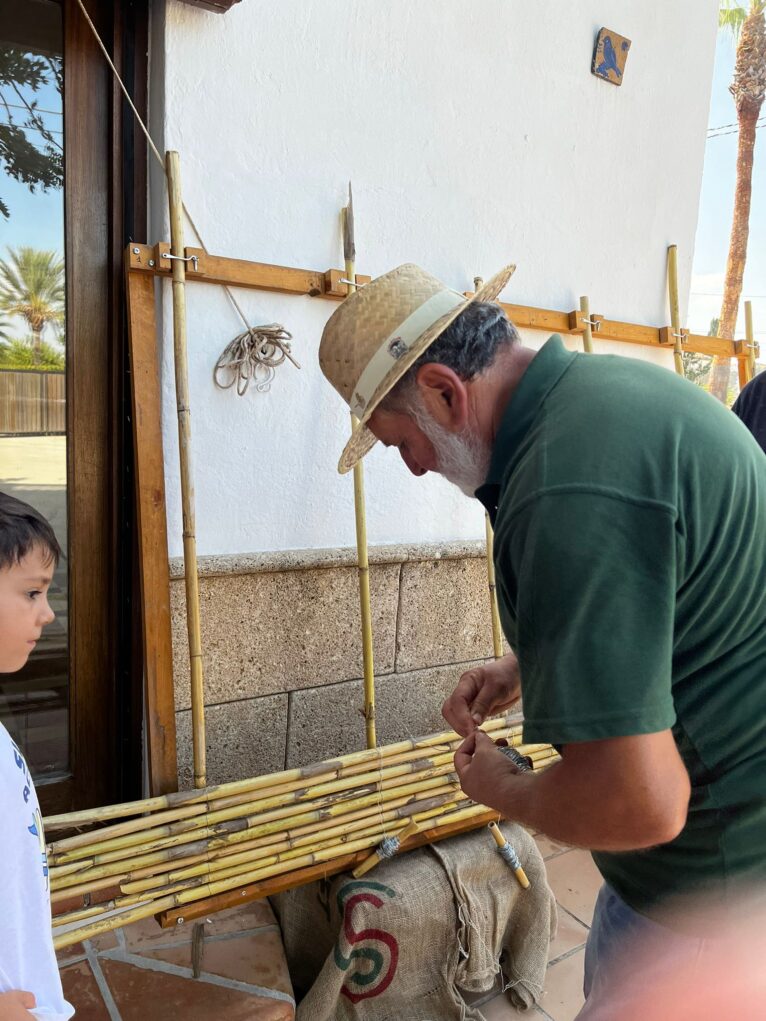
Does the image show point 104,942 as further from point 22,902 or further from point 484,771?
point 484,771

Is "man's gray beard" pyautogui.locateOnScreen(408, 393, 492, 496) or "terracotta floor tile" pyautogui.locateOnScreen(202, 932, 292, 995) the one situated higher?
"man's gray beard" pyautogui.locateOnScreen(408, 393, 492, 496)

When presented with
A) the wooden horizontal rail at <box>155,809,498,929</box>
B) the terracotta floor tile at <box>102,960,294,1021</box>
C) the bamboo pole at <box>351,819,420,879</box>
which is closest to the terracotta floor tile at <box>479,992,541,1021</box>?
the wooden horizontal rail at <box>155,809,498,929</box>

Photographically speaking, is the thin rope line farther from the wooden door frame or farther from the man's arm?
the man's arm

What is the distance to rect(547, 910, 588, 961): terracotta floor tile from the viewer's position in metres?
2.68

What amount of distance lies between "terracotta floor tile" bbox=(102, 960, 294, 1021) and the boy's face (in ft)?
4.41

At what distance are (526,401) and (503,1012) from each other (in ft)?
7.41

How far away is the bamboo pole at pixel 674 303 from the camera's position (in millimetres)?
3514

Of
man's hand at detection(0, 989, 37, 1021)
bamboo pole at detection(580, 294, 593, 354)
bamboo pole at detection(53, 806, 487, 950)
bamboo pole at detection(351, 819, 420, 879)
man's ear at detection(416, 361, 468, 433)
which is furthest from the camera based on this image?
bamboo pole at detection(580, 294, 593, 354)

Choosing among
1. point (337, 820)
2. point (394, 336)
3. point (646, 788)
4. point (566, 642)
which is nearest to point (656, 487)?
point (566, 642)

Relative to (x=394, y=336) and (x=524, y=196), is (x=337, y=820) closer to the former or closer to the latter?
(x=394, y=336)

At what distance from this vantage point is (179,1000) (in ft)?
6.76

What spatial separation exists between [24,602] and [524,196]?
8.57 ft

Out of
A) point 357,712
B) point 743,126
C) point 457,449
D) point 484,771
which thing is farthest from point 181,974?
point 743,126

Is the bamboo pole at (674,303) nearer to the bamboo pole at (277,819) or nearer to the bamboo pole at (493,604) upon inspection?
the bamboo pole at (493,604)
